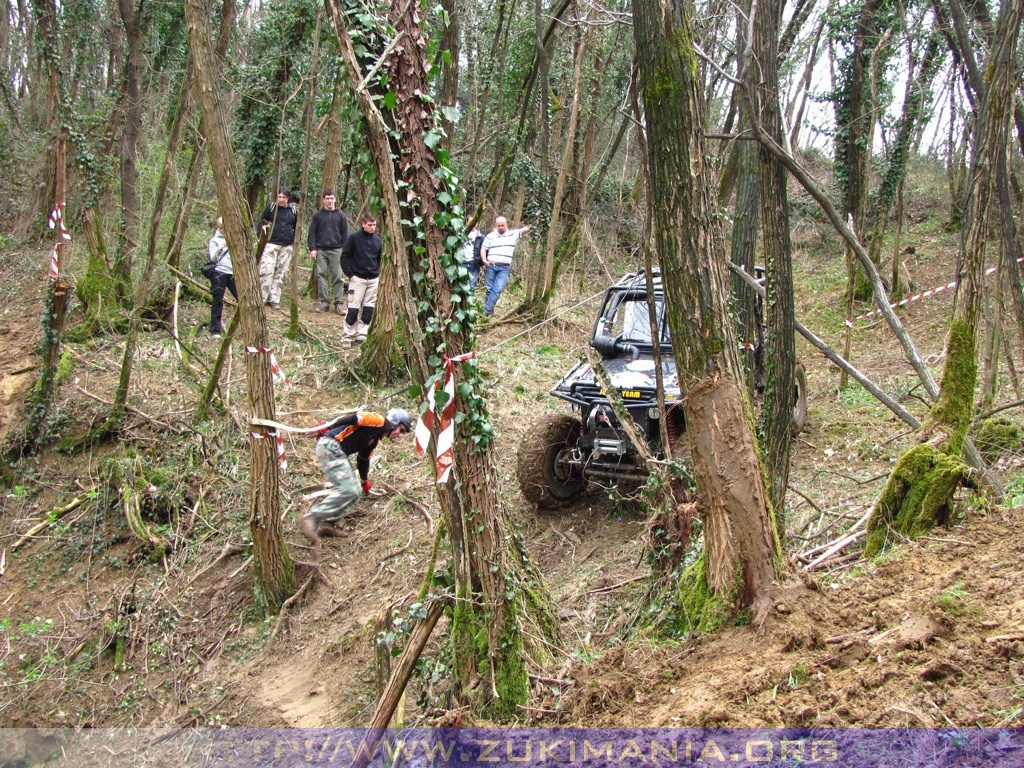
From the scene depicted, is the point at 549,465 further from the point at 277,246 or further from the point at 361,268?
the point at 277,246

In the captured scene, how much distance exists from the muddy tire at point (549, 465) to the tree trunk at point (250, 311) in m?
2.23

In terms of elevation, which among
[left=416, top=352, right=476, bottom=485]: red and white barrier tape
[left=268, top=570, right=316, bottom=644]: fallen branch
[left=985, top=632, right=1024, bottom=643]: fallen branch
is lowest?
[left=268, top=570, right=316, bottom=644]: fallen branch

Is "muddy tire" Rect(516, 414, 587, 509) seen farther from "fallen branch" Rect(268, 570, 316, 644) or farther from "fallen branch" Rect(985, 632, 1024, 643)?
"fallen branch" Rect(985, 632, 1024, 643)


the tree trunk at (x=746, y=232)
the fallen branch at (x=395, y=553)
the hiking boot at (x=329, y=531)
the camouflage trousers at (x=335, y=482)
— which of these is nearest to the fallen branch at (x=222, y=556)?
the hiking boot at (x=329, y=531)

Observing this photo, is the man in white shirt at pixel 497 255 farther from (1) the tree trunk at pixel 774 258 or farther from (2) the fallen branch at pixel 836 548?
(2) the fallen branch at pixel 836 548

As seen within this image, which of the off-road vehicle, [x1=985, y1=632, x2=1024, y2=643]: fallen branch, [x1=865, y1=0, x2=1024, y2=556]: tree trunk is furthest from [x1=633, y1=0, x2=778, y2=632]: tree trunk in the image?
the off-road vehicle

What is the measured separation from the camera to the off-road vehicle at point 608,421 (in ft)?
22.5

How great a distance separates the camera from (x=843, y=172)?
725 inches

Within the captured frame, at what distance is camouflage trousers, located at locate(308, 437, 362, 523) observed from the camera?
7109mm

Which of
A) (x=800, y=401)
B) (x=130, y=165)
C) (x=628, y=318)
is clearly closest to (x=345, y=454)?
(x=628, y=318)

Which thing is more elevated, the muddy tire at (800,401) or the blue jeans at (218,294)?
the blue jeans at (218,294)

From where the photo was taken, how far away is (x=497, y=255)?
39.7 feet

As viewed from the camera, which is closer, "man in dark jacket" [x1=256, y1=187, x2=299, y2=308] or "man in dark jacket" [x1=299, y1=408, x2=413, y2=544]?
"man in dark jacket" [x1=299, y1=408, x2=413, y2=544]

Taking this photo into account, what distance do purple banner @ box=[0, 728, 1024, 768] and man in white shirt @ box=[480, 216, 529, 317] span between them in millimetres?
7484
